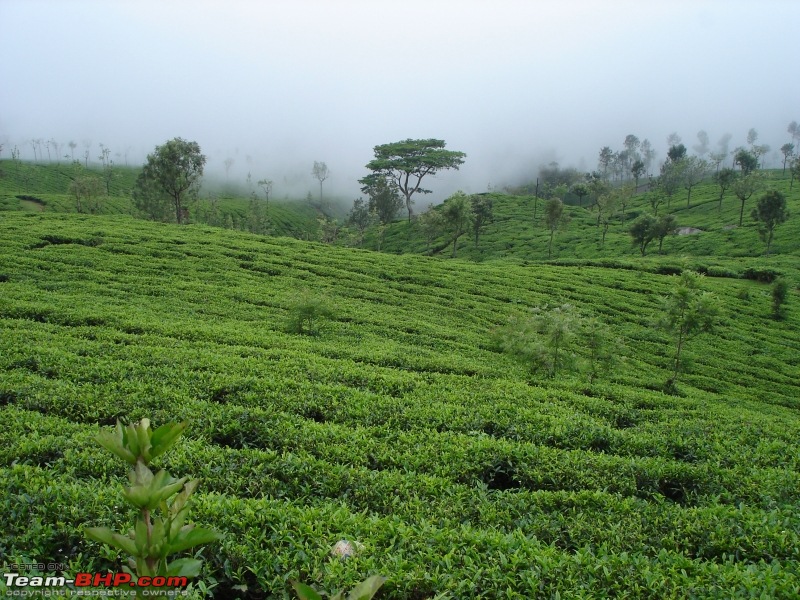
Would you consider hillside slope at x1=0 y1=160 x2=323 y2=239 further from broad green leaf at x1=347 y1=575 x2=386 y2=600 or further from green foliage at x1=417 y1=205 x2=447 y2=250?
broad green leaf at x1=347 y1=575 x2=386 y2=600

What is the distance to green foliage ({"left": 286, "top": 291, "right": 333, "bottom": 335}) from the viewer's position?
14852 millimetres

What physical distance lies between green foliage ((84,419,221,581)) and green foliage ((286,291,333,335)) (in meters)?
13.3

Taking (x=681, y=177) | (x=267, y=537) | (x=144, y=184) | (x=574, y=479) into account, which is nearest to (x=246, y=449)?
(x=267, y=537)

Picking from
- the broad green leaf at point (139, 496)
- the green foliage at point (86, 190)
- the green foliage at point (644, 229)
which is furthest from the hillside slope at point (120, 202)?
the broad green leaf at point (139, 496)

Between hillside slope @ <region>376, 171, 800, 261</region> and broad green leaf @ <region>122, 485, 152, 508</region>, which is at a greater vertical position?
hillside slope @ <region>376, 171, 800, 261</region>

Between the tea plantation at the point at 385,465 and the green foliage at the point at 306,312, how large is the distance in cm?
32

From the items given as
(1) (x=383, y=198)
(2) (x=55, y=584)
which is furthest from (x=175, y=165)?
(2) (x=55, y=584)

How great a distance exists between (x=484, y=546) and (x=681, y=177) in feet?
372

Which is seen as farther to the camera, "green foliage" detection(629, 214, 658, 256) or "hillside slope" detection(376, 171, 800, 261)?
"hillside slope" detection(376, 171, 800, 261)

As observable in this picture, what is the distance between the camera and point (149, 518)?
151cm

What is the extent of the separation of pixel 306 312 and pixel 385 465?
9500mm

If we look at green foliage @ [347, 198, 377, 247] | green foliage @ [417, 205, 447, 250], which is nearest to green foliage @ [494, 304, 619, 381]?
green foliage @ [417, 205, 447, 250]

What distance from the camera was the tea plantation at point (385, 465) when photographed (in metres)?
4.01

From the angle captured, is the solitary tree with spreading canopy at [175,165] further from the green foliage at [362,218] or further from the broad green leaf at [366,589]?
the broad green leaf at [366,589]
